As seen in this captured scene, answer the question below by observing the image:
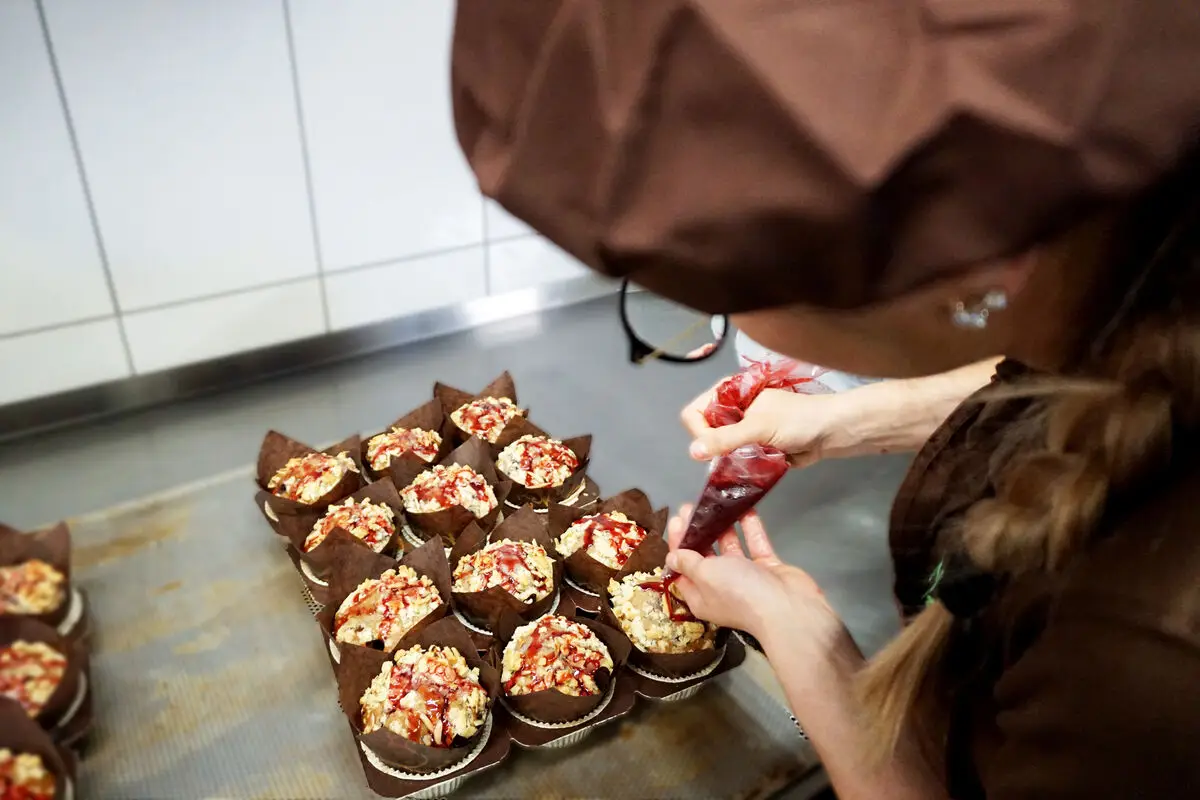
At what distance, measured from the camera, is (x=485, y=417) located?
1463mm

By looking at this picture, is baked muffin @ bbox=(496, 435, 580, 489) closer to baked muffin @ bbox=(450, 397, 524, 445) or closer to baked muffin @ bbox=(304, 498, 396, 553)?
baked muffin @ bbox=(450, 397, 524, 445)

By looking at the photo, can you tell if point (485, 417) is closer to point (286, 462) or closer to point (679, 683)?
point (286, 462)

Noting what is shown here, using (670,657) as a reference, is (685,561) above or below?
above

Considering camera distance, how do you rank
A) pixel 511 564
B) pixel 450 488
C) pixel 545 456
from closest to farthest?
pixel 511 564 → pixel 450 488 → pixel 545 456

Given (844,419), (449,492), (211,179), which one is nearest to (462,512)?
(449,492)

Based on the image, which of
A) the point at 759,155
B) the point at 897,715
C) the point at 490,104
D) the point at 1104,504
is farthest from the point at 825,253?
the point at 897,715

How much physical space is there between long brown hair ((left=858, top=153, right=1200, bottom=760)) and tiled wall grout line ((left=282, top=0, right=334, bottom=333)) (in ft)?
4.61

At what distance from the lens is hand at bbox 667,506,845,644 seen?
965mm

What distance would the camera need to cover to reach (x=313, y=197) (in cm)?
167

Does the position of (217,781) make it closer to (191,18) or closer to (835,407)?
(835,407)

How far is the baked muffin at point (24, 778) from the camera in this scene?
1.48ft

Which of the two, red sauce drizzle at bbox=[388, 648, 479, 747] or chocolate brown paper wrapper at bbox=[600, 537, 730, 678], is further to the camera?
chocolate brown paper wrapper at bbox=[600, 537, 730, 678]

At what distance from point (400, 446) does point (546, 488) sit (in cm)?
26

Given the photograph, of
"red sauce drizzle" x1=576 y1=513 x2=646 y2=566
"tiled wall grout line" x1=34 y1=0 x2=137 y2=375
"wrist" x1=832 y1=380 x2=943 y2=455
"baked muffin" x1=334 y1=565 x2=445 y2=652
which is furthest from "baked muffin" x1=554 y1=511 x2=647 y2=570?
"tiled wall grout line" x1=34 y1=0 x2=137 y2=375
